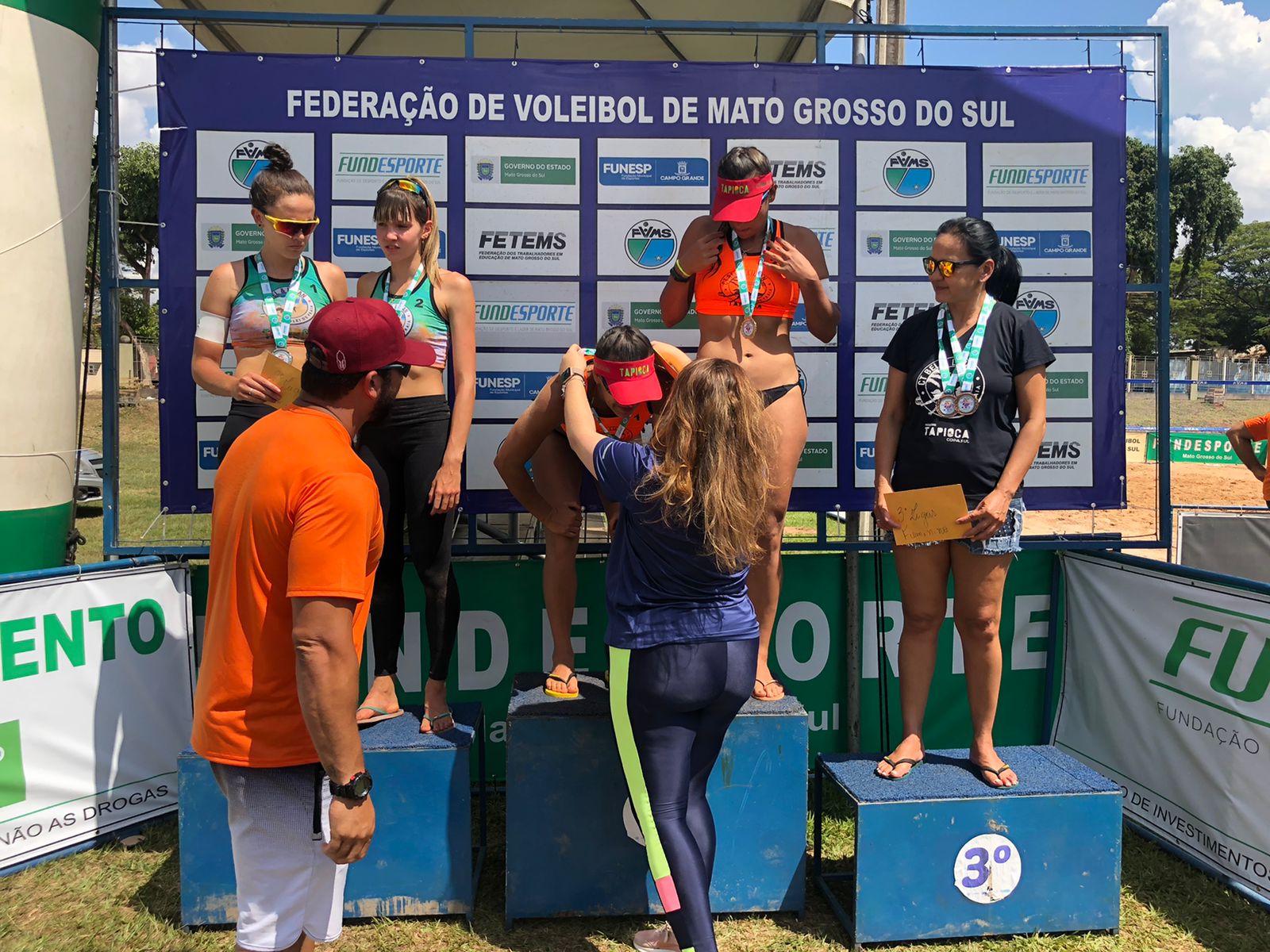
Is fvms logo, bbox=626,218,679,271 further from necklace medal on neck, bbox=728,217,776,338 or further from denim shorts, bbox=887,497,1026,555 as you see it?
denim shorts, bbox=887,497,1026,555

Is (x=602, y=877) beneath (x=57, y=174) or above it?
beneath

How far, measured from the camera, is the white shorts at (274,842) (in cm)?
180

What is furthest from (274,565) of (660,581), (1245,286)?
(1245,286)

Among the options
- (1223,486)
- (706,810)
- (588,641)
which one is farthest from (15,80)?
(1223,486)

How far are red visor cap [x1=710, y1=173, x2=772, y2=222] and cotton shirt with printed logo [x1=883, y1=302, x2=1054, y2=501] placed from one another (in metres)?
0.79

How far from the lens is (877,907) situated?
9.63 feet

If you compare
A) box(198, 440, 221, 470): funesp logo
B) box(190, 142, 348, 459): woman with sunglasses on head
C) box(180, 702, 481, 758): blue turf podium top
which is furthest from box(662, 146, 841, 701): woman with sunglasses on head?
box(198, 440, 221, 470): funesp logo

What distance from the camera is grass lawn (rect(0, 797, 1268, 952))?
9.63 feet

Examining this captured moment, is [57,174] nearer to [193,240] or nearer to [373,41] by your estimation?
[193,240]

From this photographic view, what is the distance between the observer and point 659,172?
4027 mm

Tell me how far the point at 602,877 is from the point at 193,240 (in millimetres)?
3060

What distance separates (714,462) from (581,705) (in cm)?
127

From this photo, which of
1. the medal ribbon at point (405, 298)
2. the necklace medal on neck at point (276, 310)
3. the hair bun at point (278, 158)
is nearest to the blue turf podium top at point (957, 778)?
the medal ribbon at point (405, 298)

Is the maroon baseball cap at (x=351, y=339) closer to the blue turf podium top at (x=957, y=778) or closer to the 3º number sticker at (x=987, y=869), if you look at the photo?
the blue turf podium top at (x=957, y=778)
